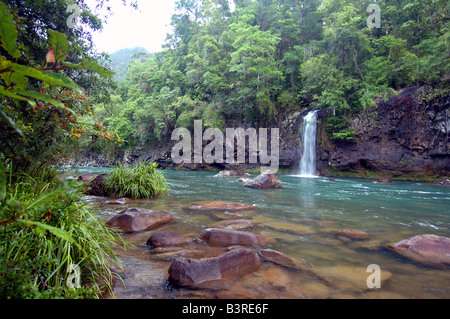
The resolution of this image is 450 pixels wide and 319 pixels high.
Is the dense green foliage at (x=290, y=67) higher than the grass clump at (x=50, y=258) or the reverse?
higher

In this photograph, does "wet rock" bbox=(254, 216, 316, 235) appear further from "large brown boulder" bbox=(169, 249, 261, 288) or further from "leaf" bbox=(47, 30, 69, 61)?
"leaf" bbox=(47, 30, 69, 61)

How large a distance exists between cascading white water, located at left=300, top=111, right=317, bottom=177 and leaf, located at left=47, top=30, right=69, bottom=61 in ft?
69.5

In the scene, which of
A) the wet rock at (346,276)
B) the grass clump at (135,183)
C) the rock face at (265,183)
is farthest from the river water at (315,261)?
the rock face at (265,183)

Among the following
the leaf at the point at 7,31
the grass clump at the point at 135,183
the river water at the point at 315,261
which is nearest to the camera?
the leaf at the point at 7,31

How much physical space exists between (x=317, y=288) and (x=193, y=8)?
45771mm

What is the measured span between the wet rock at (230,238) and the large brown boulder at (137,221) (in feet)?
3.94

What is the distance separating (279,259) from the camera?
118 inches

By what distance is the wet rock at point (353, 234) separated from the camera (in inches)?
158

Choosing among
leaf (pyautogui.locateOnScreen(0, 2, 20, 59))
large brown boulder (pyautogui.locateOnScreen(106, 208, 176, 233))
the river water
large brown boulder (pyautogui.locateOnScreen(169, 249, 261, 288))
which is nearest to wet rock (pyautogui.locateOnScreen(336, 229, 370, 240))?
the river water

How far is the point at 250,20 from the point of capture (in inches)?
1126

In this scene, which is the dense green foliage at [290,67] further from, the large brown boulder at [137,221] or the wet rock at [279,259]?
the wet rock at [279,259]

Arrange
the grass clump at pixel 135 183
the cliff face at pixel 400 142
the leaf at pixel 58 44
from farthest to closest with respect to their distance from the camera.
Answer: the cliff face at pixel 400 142, the grass clump at pixel 135 183, the leaf at pixel 58 44

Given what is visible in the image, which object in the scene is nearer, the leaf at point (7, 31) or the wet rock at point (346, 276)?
the leaf at point (7, 31)
